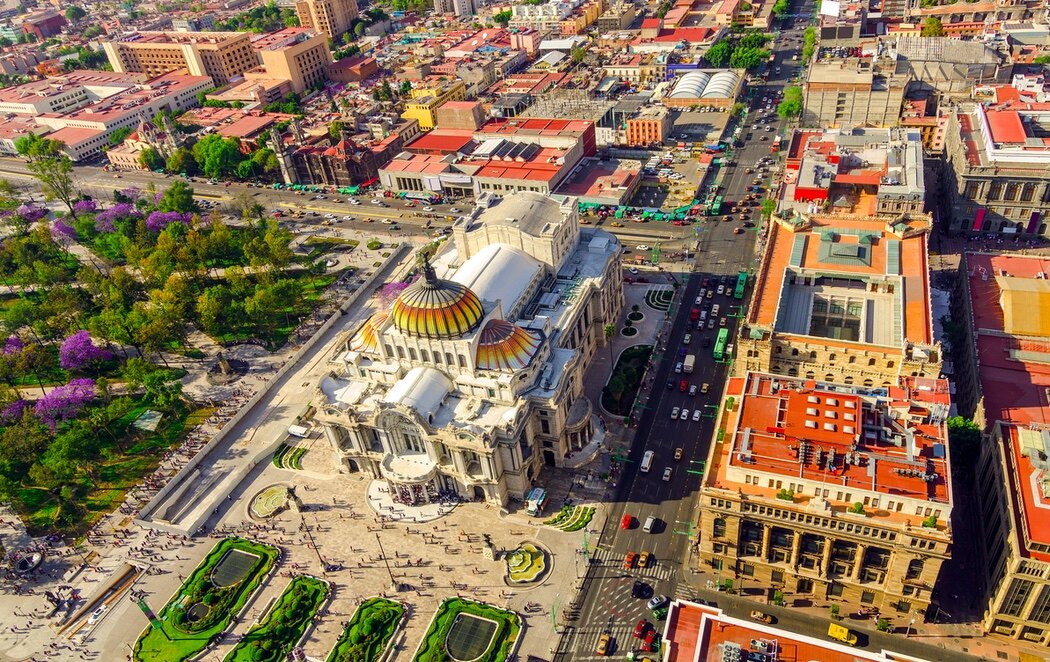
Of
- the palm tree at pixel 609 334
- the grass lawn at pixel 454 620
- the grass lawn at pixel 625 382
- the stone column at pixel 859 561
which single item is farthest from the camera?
the palm tree at pixel 609 334

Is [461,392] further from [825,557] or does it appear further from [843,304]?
[843,304]

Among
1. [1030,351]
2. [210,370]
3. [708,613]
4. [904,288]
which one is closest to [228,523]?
[210,370]

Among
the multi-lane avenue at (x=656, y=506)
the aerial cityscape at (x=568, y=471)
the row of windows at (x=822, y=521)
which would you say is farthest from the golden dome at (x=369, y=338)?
the row of windows at (x=822, y=521)

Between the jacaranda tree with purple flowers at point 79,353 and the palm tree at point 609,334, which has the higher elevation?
the jacaranda tree with purple flowers at point 79,353

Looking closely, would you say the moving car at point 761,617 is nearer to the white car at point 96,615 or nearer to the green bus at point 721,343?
the green bus at point 721,343

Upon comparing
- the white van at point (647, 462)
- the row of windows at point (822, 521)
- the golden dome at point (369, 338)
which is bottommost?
the white van at point (647, 462)

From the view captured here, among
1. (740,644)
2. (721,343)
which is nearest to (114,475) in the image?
(740,644)

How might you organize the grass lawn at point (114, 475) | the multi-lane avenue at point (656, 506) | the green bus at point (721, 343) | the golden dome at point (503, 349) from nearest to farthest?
the multi-lane avenue at point (656, 506), the golden dome at point (503, 349), the grass lawn at point (114, 475), the green bus at point (721, 343)

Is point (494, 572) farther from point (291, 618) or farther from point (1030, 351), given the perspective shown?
point (1030, 351)

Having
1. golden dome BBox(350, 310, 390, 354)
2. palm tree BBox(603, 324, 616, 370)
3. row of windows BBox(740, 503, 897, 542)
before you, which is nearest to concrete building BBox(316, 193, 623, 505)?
golden dome BBox(350, 310, 390, 354)
